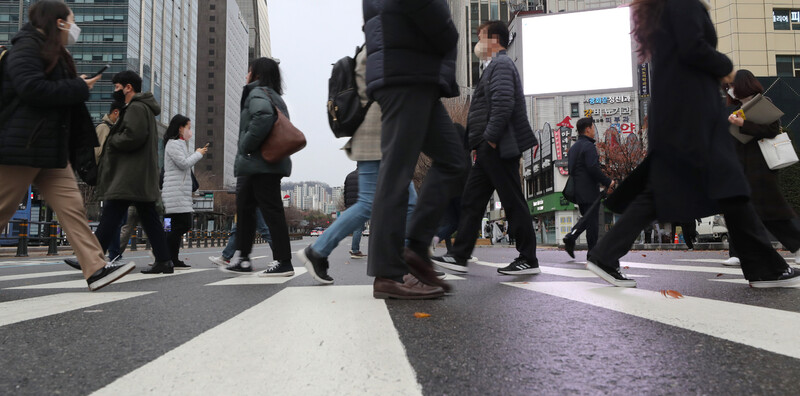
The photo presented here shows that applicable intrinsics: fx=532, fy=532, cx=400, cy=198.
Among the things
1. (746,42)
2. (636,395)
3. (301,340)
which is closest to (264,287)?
(301,340)

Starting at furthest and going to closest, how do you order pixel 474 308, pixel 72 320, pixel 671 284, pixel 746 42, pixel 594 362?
pixel 746 42
pixel 671 284
pixel 474 308
pixel 72 320
pixel 594 362

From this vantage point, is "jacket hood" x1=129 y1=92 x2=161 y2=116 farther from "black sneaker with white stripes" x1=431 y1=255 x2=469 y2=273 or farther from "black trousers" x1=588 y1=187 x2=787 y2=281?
"black trousers" x1=588 y1=187 x2=787 y2=281

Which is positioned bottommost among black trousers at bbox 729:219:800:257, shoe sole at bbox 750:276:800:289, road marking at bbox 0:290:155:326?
road marking at bbox 0:290:155:326

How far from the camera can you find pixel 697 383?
1203mm

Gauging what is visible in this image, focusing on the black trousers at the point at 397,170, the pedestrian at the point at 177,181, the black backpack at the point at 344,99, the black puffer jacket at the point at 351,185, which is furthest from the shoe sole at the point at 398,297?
the black puffer jacket at the point at 351,185

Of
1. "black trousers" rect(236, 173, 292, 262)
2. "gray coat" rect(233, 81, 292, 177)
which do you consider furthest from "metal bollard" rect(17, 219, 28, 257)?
"gray coat" rect(233, 81, 292, 177)

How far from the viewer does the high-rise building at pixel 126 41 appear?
197 feet

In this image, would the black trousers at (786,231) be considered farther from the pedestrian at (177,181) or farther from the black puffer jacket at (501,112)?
the pedestrian at (177,181)

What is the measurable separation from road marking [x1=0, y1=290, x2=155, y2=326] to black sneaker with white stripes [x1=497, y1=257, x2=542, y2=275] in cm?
282

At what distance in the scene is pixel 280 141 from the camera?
15.3ft

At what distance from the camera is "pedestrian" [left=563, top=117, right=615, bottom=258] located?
6781mm

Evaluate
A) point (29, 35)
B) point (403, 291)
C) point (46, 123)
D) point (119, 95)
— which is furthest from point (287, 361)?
point (119, 95)

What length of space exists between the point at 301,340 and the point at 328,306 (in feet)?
2.71

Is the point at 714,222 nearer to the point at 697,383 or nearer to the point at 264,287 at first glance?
the point at 264,287
